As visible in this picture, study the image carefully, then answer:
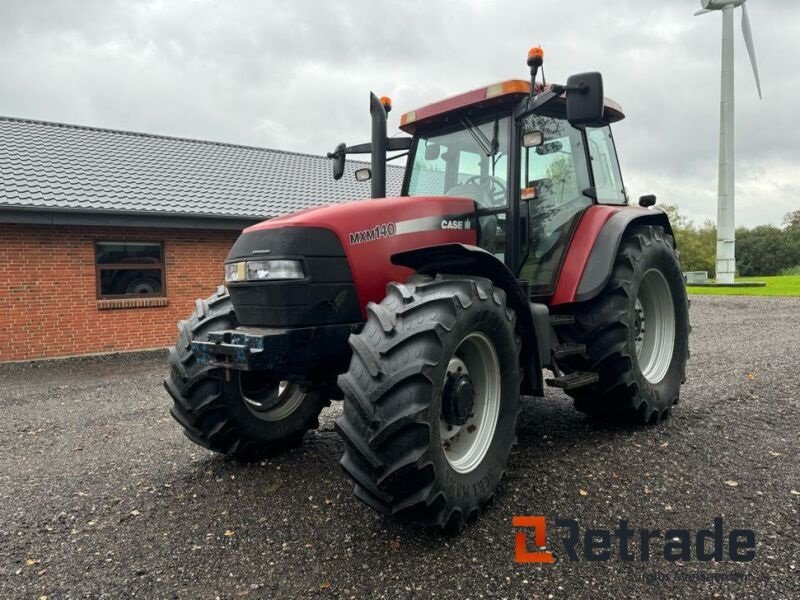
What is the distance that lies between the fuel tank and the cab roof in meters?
0.93

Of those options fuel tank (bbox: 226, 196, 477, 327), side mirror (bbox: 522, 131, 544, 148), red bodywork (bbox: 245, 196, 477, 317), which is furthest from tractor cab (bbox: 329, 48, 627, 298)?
fuel tank (bbox: 226, 196, 477, 327)

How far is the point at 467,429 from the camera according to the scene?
3.21 m

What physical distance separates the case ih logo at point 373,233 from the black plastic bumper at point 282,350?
1.54 feet

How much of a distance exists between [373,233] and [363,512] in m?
1.51

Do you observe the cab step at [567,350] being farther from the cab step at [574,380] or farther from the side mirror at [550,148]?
the side mirror at [550,148]

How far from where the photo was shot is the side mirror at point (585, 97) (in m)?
3.35

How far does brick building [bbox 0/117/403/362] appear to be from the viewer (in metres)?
10.0

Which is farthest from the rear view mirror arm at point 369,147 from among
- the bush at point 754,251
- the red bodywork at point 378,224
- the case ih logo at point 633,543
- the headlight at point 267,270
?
the bush at point 754,251

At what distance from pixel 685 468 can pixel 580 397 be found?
0.92m

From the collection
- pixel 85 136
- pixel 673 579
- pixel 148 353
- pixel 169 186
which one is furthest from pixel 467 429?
pixel 85 136

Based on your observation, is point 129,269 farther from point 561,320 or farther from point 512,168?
point 561,320

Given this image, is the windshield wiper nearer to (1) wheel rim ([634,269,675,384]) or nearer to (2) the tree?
(1) wheel rim ([634,269,675,384])

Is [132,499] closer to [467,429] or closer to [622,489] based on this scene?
[467,429]

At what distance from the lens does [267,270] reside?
3.14m
